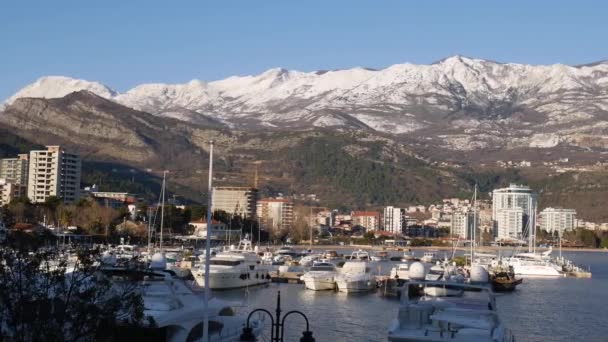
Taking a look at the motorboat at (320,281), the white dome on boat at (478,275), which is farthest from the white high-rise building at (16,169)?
the white dome on boat at (478,275)

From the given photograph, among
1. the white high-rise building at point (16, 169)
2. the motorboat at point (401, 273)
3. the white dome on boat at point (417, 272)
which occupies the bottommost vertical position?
the motorboat at point (401, 273)

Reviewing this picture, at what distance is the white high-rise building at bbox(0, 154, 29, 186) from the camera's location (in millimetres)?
181875

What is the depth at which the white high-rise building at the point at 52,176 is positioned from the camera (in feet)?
538

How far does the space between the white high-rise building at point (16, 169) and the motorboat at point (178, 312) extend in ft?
523

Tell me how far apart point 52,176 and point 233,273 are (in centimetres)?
11149

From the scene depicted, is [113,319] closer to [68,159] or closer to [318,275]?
[318,275]

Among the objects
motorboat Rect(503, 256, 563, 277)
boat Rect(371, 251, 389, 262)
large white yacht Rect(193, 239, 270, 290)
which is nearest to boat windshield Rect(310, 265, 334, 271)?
large white yacht Rect(193, 239, 270, 290)

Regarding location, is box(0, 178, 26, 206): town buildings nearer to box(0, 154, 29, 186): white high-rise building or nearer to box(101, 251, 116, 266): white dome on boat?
box(0, 154, 29, 186): white high-rise building

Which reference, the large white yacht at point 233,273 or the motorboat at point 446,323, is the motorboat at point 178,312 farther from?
the large white yacht at point 233,273

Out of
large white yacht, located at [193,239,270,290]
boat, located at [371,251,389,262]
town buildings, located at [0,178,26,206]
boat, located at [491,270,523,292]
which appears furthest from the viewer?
town buildings, located at [0,178,26,206]

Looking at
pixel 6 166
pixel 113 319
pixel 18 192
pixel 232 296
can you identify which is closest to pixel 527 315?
pixel 232 296

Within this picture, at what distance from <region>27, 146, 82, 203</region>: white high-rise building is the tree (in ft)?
491

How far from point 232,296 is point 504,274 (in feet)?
74.0

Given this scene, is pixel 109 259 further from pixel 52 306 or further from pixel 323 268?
pixel 323 268
